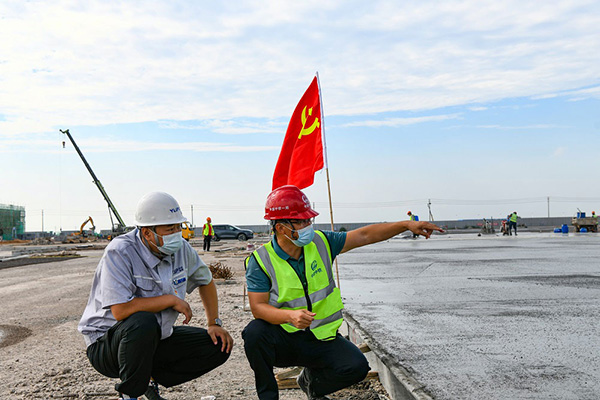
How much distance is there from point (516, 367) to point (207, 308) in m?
2.14

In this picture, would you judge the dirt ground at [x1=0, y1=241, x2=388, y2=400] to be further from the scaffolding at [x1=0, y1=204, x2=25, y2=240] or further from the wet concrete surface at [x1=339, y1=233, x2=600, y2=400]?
the scaffolding at [x1=0, y1=204, x2=25, y2=240]

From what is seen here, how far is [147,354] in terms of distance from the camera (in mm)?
3551

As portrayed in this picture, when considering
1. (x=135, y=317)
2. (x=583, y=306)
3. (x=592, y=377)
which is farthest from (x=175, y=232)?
(x=583, y=306)

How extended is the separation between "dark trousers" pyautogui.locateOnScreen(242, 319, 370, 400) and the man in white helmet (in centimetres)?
35

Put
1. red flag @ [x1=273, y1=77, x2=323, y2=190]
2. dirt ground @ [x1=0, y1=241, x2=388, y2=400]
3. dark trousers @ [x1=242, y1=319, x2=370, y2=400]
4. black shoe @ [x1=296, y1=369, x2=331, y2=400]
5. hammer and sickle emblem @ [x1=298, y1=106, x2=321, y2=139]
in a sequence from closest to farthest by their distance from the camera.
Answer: dark trousers @ [x1=242, y1=319, x2=370, y2=400] → black shoe @ [x1=296, y1=369, x2=331, y2=400] → dirt ground @ [x1=0, y1=241, x2=388, y2=400] → red flag @ [x1=273, y1=77, x2=323, y2=190] → hammer and sickle emblem @ [x1=298, y1=106, x2=321, y2=139]

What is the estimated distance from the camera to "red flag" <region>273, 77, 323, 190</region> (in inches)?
238

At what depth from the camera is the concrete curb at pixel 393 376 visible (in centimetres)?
339

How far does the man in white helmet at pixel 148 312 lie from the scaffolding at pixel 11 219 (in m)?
97.3

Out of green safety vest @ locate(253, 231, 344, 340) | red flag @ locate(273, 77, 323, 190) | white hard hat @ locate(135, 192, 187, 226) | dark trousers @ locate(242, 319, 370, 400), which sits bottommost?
dark trousers @ locate(242, 319, 370, 400)

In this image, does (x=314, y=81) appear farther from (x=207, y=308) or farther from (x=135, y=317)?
(x=135, y=317)

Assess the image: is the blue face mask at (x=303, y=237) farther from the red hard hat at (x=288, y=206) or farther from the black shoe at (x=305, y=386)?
the black shoe at (x=305, y=386)

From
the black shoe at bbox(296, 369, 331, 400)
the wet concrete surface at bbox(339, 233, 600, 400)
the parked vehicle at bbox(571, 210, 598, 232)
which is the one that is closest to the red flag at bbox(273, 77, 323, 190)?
the wet concrete surface at bbox(339, 233, 600, 400)

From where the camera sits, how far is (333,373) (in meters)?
3.74

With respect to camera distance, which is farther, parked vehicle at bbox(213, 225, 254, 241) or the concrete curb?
parked vehicle at bbox(213, 225, 254, 241)
